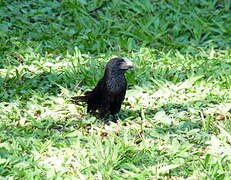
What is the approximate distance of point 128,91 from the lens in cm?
653

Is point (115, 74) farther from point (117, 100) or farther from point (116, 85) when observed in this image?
point (117, 100)

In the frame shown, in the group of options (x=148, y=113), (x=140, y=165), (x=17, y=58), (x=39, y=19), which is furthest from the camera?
(x=39, y=19)

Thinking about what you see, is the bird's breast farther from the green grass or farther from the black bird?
the green grass

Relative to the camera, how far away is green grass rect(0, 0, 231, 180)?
197 inches

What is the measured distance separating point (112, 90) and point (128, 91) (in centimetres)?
68

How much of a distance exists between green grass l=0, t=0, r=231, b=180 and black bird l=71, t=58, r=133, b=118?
14 cm

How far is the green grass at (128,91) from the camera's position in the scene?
16.4 ft

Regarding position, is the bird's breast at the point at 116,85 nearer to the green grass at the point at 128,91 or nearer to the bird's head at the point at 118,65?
the bird's head at the point at 118,65

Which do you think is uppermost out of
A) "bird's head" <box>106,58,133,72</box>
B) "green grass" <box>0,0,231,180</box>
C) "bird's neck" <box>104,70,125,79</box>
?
"bird's head" <box>106,58,133,72</box>

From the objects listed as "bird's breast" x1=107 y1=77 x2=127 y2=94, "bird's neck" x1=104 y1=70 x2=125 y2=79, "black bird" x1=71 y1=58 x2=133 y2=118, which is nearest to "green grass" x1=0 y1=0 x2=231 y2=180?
"black bird" x1=71 y1=58 x2=133 y2=118

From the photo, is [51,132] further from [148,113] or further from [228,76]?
[228,76]

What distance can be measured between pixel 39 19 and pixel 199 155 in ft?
13.7

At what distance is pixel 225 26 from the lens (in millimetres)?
8430

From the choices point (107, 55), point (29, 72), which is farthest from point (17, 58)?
point (107, 55)
